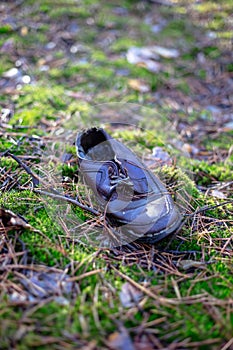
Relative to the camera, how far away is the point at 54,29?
15.4 ft

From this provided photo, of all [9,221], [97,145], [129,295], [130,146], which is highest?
[9,221]

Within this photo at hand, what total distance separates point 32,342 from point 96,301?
0.32m

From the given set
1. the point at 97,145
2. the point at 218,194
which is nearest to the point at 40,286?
the point at 97,145

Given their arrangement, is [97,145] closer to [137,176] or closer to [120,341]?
[137,176]

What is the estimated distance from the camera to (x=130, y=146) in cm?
298

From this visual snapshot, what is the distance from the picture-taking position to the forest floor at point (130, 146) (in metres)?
1.63

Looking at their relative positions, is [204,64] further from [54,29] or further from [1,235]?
[1,235]

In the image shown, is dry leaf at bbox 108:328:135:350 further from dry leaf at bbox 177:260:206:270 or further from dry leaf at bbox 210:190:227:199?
dry leaf at bbox 210:190:227:199

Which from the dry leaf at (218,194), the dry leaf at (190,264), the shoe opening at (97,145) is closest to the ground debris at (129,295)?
the dry leaf at (190,264)

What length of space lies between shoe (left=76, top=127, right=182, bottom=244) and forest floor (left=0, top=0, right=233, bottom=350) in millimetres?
96

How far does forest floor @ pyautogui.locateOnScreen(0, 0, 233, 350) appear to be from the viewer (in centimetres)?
163

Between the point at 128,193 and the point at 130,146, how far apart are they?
0.88 metres

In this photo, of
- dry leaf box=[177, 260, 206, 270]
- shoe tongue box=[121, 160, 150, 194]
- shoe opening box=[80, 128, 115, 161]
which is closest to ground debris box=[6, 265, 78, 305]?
dry leaf box=[177, 260, 206, 270]

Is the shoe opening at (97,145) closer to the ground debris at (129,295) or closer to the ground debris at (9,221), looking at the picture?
the ground debris at (9,221)
